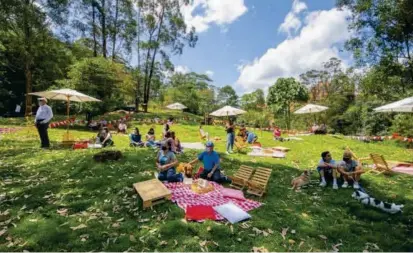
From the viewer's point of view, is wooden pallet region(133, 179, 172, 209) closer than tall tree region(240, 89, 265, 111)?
Yes

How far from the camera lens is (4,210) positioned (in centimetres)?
654

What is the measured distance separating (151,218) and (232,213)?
1903 millimetres

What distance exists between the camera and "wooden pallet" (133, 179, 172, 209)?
21.6 ft

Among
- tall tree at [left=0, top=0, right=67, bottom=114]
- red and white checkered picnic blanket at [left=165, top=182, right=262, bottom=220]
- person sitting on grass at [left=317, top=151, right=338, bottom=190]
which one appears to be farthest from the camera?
tall tree at [left=0, top=0, right=67, bottom=114]

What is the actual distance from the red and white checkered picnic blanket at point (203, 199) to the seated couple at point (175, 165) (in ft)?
1.76

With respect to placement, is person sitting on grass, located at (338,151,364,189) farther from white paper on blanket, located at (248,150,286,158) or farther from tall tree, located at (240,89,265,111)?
tall tree, located at (240,89,265,111)

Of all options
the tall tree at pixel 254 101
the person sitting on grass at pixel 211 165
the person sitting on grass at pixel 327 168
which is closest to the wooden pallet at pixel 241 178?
the person sitting on grass at pixel 211 165

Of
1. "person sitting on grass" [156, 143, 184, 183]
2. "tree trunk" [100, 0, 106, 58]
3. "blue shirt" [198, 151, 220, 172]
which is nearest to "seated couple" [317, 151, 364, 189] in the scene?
"blue shirt" [198, 151, 220, 172]

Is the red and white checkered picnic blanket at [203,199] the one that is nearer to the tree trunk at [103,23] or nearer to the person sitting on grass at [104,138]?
the person sitting on grass at [104,138]

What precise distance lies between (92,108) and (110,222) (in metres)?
18.4

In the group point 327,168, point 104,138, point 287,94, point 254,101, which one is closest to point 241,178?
point 327,168

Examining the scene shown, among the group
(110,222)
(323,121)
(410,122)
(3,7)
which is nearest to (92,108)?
(3,7)

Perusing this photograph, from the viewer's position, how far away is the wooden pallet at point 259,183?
7977 millimetres

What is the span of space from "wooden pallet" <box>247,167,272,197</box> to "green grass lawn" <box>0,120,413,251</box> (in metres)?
0.26
